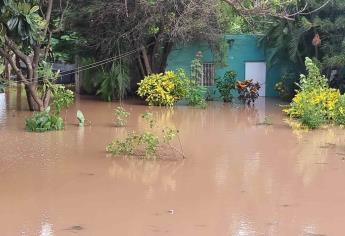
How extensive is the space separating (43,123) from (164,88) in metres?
6.97

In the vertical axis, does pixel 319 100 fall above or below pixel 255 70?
below

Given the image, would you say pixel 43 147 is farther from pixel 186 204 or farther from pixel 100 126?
pixel 186 204

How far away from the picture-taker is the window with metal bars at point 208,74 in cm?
2178

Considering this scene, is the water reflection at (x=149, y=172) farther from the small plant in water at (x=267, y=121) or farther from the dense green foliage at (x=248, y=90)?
the dense green foliage at (x=248, y=90)

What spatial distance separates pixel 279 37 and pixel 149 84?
509 centimetres

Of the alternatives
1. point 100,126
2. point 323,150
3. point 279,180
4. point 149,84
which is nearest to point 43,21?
point 100,126

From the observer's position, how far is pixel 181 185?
25.2ft

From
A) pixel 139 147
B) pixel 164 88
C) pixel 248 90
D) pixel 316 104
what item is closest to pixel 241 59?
pixel 248 90

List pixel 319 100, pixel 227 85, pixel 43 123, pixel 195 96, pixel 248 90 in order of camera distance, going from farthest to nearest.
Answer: pixel 227 85
pixel 248 90
pixel 195 96
pixel 319 100
pixel 43 123

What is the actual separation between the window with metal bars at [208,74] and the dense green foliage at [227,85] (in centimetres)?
138

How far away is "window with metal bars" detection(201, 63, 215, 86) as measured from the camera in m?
21.8

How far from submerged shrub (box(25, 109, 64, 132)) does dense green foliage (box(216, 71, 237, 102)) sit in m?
8.80

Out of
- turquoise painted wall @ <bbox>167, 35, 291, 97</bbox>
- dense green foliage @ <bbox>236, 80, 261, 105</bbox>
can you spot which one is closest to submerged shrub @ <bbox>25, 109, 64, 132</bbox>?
dense green foliage @ <bbox>236, 80, 261, 105</bbox>

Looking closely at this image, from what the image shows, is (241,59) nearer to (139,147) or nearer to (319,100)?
(319,100)
